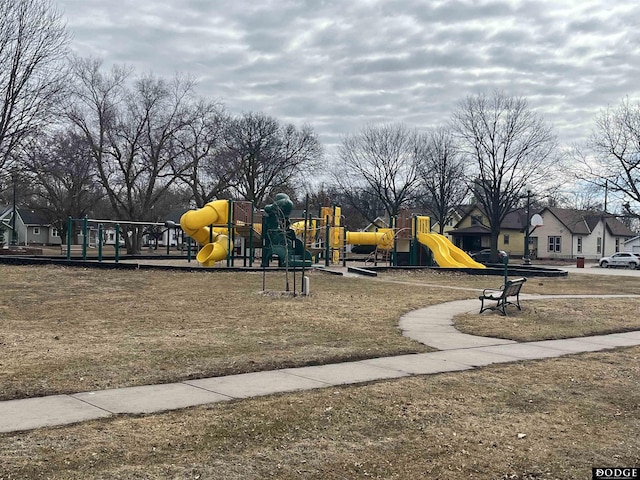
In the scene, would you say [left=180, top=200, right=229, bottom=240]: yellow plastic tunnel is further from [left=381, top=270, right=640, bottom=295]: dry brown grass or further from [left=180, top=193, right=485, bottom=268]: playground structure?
[left=381, top=270, right=640, bottom=295]: dry brown grass

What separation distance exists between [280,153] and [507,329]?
2005 inches

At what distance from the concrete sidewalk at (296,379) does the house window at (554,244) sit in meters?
63.3

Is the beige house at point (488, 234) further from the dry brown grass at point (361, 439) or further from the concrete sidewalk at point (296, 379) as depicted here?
the dry brown grass at point (361, 439)

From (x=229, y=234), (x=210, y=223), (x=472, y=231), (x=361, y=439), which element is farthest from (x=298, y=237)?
(x=472, y=231)

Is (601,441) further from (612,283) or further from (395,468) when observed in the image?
(612,283)

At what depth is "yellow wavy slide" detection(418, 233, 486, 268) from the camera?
114ft

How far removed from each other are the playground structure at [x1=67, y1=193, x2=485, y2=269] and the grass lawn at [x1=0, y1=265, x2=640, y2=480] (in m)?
13.7

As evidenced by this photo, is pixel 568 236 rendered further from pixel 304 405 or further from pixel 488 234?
pixel 304 405

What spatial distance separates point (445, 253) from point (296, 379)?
2811cm

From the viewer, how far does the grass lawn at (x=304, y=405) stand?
4.97 m

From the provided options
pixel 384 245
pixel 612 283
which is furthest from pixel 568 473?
pixel 384 245

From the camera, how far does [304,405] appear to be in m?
6.59

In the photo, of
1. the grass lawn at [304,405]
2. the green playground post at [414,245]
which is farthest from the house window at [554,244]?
the grass lawn at [304,405]

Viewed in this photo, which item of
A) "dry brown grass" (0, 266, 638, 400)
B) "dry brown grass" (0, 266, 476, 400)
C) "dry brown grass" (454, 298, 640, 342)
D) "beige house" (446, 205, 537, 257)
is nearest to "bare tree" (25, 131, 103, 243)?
"dry brown grass" (0, 266, 638, 400)
